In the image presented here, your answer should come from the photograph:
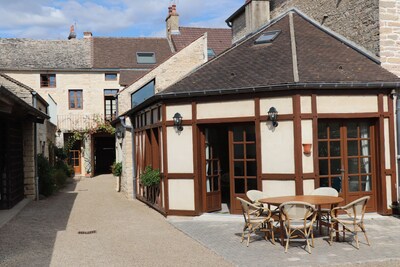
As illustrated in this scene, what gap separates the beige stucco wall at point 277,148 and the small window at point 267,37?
311 centimetres

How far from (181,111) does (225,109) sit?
1079mm

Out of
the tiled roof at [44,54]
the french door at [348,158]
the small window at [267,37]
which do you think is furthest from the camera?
the tiled roof at [44,54]

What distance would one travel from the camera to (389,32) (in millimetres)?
11555

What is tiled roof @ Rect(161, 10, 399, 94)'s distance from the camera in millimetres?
10633

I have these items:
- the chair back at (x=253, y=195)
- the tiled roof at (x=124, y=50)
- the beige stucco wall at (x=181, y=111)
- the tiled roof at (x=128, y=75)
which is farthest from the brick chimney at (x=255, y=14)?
the tiled roof at (x=124, y=50)

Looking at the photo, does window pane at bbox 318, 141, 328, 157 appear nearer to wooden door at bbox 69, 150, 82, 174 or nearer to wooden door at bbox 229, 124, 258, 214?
wooden door at bbox 229, 124, 258, 214

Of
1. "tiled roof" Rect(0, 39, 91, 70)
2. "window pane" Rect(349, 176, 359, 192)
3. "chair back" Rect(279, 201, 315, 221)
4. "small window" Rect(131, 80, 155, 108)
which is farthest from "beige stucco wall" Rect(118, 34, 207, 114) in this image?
"tiled roof" Rect(0, 39, 91, 70)

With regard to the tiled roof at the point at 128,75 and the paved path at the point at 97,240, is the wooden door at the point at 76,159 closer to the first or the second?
the tiled roof at the point at 128,75

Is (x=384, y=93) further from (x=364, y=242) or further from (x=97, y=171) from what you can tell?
(x=97, y=171)

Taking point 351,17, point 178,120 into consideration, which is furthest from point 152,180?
point 351,17

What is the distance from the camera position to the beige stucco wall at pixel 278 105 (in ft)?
33.8

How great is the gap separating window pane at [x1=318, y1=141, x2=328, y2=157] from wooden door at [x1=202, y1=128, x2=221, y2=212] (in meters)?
2.42

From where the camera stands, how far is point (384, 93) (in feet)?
35.2

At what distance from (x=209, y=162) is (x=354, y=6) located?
542 centimetres
